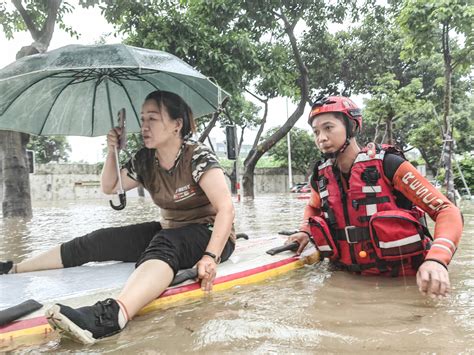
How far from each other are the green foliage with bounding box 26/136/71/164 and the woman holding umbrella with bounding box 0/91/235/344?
31.0 metres

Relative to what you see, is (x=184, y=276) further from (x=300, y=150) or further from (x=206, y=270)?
(x=300, y=150)

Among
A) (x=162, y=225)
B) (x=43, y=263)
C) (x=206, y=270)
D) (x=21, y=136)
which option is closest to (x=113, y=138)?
(x=162, y=225)

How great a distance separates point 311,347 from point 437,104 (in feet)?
64.8

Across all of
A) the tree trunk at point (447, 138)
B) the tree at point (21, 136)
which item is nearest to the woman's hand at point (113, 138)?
the tree at point (21, 136)

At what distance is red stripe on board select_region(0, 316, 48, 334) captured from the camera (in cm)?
189

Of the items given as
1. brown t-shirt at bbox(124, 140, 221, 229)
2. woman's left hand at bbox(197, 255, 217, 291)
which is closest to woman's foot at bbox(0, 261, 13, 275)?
brown t-shirt at bbox(124, 140, 221, 229)

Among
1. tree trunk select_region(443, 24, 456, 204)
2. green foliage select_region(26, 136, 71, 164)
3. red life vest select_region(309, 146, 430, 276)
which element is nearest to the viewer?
red life vest select_region(309, 146, 430, 276)

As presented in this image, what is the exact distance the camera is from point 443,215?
2.29 m

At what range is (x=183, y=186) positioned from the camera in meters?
2.62

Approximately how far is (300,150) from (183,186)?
2917cm

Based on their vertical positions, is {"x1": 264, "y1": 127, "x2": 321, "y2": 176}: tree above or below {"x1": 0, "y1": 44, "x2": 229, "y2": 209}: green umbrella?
above

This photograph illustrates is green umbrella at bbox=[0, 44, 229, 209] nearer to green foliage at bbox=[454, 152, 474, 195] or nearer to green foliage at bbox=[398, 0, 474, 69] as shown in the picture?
green foliage at bbox=[398, 0, 474, 69]

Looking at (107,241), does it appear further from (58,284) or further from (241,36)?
(241,36)

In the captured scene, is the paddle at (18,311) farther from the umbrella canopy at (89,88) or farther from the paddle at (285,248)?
the paddle at (285,248)
